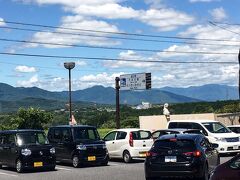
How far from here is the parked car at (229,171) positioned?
920cm

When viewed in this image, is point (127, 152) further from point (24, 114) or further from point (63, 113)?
point (63, 113)

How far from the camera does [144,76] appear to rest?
61.8 m

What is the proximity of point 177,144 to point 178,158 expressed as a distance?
1.58 feet

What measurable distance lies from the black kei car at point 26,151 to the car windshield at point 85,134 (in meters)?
1.60

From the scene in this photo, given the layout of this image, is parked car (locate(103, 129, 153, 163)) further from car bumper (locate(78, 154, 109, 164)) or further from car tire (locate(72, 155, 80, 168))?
car tire (locate(72, 155, 80, 168))

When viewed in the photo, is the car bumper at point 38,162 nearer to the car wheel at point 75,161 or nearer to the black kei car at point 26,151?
the black kei car at point 26,151

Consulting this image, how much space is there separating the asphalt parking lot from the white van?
452 centimetres

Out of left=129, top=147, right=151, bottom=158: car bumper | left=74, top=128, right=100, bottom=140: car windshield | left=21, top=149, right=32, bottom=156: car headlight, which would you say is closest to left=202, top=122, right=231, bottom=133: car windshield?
left=129, top=147, right=151, bottom=158: car bumper

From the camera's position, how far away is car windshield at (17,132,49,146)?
761 inches

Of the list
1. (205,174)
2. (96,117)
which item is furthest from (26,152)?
(96,117)

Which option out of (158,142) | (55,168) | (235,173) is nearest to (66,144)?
(55,168)

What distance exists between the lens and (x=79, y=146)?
2034cm

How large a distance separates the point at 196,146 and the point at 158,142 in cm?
Answer: 110

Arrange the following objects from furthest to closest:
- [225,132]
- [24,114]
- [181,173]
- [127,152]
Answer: [24,114] → [225,132] → [127,152] → [181,173]
